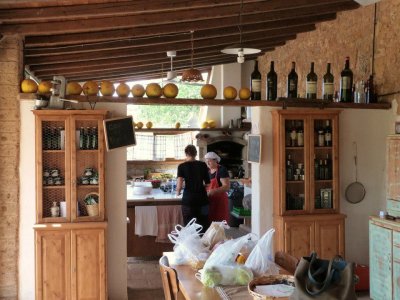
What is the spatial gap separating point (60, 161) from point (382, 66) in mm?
4102

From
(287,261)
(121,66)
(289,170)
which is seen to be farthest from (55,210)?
(121,66)

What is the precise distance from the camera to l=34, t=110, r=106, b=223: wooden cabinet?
4.74 meters

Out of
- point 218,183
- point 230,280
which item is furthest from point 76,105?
point 230,280

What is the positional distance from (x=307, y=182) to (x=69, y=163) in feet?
8.85

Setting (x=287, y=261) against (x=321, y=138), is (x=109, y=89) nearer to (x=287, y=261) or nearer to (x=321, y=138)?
(x=321, y=138)

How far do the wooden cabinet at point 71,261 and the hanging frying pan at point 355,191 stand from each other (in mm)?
2998

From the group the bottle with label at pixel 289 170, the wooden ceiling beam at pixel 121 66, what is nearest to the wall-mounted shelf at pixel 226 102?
the bottle with label at pixel 289 170

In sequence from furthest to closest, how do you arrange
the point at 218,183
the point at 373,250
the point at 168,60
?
the point at 168,60 → the point at 218,183 → the point at 373,250

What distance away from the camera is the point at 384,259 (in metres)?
4.61

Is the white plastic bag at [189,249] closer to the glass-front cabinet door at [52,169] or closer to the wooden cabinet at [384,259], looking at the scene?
the glass-front cabinet door at [52,169]

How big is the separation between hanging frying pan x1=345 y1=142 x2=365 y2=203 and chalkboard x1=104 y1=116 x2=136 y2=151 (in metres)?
2.74

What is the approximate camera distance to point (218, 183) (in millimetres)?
6520

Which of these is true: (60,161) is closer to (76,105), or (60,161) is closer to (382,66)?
(76,105)

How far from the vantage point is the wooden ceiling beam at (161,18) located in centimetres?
484
